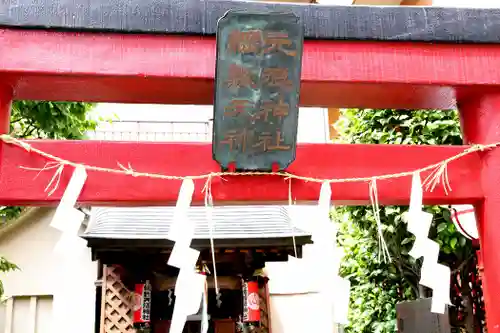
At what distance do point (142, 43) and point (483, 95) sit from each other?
191cm

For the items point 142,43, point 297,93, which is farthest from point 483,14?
point 142,43

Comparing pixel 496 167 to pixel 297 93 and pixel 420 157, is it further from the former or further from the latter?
pixel 297 93

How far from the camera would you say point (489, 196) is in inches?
115

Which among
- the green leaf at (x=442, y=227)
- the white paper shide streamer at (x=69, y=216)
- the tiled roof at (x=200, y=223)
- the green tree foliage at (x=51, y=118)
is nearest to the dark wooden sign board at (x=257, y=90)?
the white paper shide streamer at (x=69, y=216)

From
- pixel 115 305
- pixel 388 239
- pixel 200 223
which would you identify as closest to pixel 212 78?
pixel 388 239

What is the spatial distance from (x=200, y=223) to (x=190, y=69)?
514 cm

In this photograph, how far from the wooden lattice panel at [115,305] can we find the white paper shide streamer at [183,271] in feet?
16.4

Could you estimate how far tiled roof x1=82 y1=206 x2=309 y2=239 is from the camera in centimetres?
711

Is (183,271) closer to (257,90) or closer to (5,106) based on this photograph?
(257,90)

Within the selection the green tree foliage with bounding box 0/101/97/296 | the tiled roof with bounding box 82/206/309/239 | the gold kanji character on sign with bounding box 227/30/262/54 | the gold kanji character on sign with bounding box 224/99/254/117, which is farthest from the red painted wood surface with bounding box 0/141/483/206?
the tiled roof with bounding box 82/206/309/239

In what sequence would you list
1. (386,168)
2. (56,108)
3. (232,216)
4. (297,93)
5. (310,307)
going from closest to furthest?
(297,93) < (386,168) < (56,108) < (232,216) < (310,307)

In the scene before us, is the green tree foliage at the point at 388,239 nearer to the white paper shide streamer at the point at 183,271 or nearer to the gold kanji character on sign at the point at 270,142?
the gold kanji character on sign at the point at 270,142

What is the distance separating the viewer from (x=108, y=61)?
2.77 metres

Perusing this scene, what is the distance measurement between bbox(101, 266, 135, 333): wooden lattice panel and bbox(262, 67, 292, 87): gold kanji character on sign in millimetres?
5413
